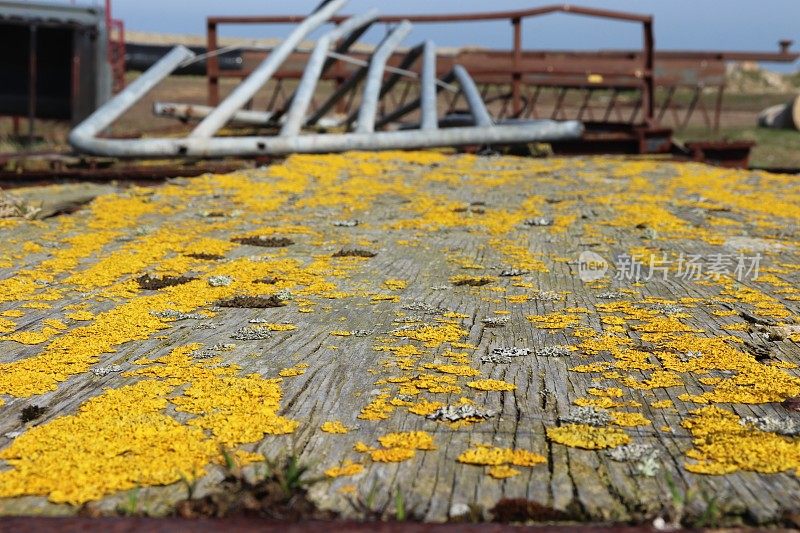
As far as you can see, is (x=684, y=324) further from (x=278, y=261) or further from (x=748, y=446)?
(x=278, y=261)

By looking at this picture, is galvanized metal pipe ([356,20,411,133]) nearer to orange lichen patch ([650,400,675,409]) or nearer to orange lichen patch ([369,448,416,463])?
orange lichen patch ([650,400,675,409])

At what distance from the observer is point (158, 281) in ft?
21.3

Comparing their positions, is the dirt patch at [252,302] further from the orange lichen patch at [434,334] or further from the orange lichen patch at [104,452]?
the orange lichen patch at [104,452]

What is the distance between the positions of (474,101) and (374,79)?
1848 millimetres

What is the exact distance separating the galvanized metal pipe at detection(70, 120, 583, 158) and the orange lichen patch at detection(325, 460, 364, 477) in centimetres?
1045

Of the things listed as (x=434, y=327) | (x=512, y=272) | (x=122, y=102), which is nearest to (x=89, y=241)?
(x=512, y=272)

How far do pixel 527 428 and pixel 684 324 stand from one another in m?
2.07

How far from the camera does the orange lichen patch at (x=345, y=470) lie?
127 inches

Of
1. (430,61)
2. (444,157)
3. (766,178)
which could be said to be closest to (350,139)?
(444,157)

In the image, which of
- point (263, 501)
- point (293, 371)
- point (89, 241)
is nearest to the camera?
point (263, 501)

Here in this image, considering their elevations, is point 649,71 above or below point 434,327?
above

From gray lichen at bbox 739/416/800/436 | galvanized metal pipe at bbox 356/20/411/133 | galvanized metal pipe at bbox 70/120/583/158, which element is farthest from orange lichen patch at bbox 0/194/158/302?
galvanized metal pipe at bbox 356/20/411/133

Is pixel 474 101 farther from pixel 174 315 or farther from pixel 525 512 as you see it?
pixel 525 512

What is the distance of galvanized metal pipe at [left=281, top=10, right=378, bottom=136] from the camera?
45.2 ft
